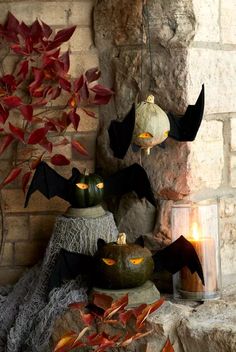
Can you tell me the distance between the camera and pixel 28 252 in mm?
2555

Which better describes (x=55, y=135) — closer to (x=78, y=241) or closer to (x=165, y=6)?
(x=78, y=241)

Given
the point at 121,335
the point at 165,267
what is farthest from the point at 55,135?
the point at 121,335

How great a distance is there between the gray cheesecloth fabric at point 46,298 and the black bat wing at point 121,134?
0.26m

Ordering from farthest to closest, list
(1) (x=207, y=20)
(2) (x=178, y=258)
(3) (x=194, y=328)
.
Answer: (1) (x=207, y=20)
(2) (x=178, y=258)
(3) (x=194, y=328)

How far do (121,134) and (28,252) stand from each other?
2.27 ft

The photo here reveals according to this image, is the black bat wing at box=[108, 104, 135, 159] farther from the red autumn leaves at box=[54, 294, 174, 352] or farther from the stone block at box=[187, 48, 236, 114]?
the red autumn leaves at box=[54, 294, 174, 352]

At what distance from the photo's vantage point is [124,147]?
2.24 metres

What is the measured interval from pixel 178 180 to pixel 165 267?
0.33m

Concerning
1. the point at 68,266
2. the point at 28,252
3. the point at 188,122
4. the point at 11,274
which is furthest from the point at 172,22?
the point at 11,274

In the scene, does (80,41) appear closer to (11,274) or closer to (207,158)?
(207,158)

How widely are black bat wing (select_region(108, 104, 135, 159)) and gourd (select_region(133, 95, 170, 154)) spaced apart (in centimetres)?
3

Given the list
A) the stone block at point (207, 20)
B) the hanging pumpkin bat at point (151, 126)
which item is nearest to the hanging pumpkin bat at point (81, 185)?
the hanging pumpkin bat at point (151, 126)

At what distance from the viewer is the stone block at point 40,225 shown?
254 centimetres

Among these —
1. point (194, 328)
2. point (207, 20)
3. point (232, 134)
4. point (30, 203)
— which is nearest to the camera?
point (194, 328)
